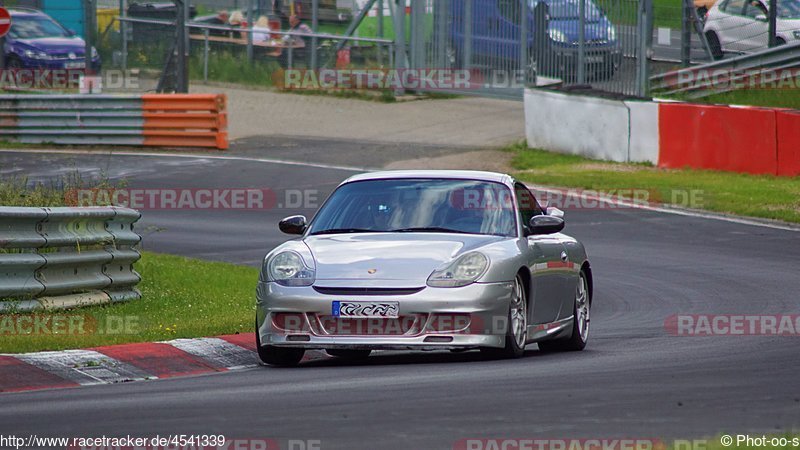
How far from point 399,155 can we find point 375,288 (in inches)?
717

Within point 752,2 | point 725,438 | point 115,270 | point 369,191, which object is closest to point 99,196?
point 115,270

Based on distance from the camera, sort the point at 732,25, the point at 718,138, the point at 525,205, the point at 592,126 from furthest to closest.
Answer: the point at 732,25, the point at 592,126, the point at 718,138, the point at 525,205

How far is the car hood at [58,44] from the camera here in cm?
3600

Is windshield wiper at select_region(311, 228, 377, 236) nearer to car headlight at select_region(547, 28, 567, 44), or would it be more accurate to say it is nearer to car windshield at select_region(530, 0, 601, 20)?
car windshield at select_region(530, 0, 601, 20)

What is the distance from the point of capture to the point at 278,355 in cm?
1020

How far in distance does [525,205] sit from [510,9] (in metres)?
21.2

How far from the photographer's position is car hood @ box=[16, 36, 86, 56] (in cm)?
3600

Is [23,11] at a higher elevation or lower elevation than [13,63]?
higher
